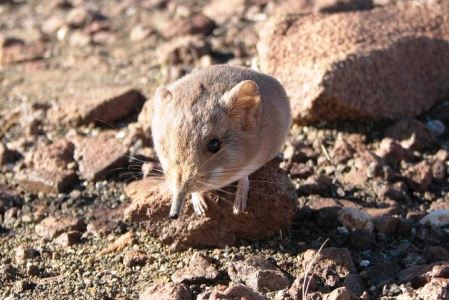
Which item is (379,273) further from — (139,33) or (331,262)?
(139,33)

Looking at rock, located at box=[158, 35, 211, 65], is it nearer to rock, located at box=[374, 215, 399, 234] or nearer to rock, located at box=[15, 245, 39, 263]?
rock, located at box=[15, 245, 39, 263]

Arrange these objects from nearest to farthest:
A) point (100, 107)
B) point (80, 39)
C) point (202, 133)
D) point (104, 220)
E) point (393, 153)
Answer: point (202, 133) < point (104, 220) < point (393, 153) < point (100, 107) < point (80, 39)

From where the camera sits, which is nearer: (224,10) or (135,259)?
(135,259)

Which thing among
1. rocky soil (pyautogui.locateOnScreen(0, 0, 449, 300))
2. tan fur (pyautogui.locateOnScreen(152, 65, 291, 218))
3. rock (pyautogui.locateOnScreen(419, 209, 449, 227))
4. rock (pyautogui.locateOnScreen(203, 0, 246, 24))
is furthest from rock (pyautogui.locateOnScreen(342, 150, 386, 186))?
rock (pyautogui.locateOnScreen(203, 0, 246, 24))

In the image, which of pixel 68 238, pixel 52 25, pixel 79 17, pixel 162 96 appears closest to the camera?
pixel 162 96

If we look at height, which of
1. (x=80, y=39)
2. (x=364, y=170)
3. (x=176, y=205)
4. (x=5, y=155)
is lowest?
(x=80, y=39)

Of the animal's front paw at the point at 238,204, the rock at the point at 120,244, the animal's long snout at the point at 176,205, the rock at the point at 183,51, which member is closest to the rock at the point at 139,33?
the rock at the point at 183,51

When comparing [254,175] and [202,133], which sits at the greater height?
[202,133]

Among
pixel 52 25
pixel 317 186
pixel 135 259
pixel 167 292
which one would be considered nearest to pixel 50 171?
pixel 135 259
